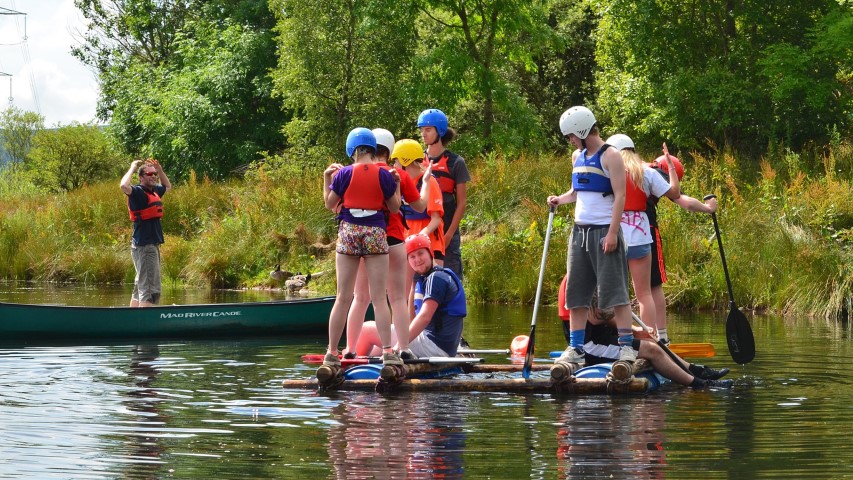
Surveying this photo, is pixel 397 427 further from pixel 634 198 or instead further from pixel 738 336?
pixel 738 336

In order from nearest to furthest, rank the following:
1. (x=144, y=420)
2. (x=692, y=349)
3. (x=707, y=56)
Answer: (x=144, y=420), (x=692, y=349), (x=707, y=56)

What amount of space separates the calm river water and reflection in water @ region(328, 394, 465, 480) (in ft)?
0.04

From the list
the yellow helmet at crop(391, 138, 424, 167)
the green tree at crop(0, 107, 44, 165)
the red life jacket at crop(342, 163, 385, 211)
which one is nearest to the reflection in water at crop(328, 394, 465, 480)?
the red life jacket at crop(342, 163, 385, 211)

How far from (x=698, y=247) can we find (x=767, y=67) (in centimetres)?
647

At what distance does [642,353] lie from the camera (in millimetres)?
8438

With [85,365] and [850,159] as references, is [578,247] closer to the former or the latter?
[85,365]

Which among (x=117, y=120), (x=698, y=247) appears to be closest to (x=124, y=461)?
(x=698, y=247)

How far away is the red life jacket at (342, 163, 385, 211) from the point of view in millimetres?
8445

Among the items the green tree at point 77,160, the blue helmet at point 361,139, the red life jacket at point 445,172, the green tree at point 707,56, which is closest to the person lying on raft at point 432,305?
the blue helmet at point 361,139

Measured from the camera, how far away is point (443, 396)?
27.2 ft

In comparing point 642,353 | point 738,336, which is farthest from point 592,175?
point 738,336

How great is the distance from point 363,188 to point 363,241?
35 cm

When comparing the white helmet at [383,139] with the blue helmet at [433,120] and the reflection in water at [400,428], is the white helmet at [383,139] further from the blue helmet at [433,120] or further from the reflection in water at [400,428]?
the reflection in water at [400,428]

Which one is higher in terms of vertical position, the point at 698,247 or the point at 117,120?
the point at 117,120
